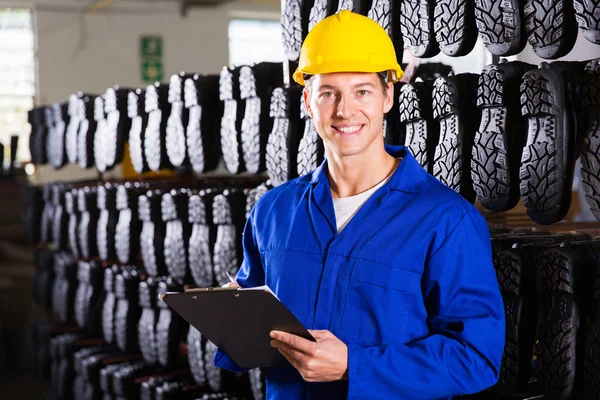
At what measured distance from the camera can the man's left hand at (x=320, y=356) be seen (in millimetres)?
1613

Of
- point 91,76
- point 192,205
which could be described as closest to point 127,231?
point 192,205

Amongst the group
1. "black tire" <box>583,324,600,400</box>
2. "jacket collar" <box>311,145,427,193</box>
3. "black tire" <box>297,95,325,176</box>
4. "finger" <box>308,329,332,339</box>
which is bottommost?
"black tire" <box>583,324,600,400</box>

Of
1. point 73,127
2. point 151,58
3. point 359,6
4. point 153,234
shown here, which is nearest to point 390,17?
point 359,6

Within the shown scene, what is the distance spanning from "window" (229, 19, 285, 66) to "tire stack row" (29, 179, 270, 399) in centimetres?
621

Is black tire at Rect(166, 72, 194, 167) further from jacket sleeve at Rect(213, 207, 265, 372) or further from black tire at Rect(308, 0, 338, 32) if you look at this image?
jacket sleeve at Rect(213, 207, 265, 372)

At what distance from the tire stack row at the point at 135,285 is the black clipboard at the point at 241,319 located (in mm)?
1416

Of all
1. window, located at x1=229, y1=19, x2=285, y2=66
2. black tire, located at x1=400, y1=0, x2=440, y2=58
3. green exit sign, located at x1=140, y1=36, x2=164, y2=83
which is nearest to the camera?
black tire, located at x1=400, y1=0, x2=440, y2=58

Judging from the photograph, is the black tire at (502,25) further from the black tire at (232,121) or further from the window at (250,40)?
the window at (250,40)

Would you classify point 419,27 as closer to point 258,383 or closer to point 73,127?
point 258,383

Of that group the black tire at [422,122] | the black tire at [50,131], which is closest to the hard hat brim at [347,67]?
the black tire at [422,122]

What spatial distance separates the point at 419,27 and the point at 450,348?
1.21m

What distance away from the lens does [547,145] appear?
81.7 inches

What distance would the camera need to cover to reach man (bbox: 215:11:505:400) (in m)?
1.64

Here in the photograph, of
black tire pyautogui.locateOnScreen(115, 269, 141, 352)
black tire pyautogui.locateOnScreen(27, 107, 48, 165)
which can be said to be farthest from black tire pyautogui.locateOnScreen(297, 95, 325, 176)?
black tire pyautogui.locateOnScreen(27, 107, 48, 165)
